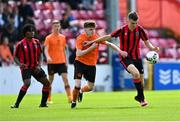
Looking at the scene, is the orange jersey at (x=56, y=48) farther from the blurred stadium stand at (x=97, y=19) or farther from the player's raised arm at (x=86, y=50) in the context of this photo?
the blurred stadium stand at (x=97, y=19)

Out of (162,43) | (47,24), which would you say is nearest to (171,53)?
(162,43)

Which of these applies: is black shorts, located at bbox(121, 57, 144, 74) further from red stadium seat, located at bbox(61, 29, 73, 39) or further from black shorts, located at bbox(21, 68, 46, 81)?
red stadium seat, located at bbox(61, 29, 73, 39)

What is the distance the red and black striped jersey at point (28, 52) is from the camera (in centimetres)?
1756

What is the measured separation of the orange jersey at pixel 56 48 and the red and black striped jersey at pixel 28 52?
295cm

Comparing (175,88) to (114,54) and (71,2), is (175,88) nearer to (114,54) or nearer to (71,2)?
(114,54)

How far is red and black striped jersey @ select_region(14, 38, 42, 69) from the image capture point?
1756cm

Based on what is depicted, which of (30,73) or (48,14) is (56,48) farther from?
(48,14)

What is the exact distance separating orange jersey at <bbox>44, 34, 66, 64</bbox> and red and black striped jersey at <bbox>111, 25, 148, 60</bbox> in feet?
12.1

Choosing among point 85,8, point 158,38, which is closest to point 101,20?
point 85,8

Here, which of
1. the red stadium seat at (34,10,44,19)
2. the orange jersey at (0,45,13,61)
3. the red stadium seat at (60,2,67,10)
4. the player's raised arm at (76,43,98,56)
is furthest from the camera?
the red stadium seat at (60,2,67,10)

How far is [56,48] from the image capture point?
20.7 metres

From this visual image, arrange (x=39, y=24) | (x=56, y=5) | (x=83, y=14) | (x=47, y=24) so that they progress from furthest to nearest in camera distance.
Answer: (x=83, y=14) < (x=56, y=5) < (x=47, y=24) < (x=39, y=24)

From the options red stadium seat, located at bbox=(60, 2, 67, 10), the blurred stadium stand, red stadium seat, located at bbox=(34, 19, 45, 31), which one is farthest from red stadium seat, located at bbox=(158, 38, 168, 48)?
red stadium seat, located at bbox=(34, 19, 45, 31)

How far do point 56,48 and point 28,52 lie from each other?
10.6 feet
